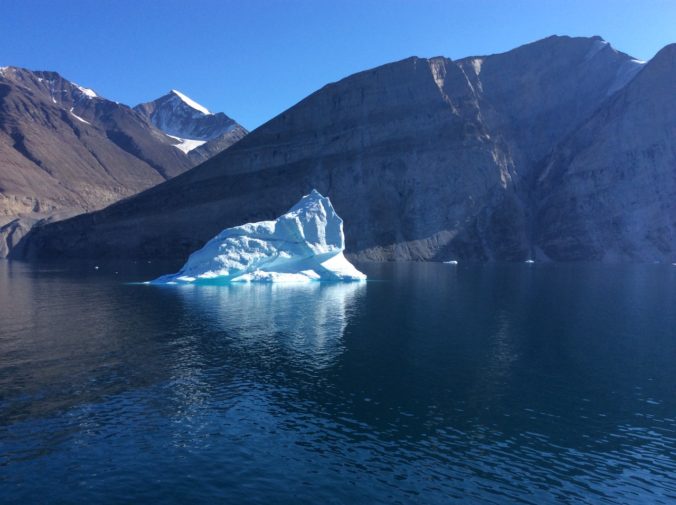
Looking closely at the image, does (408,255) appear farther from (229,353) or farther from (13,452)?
(13,452)

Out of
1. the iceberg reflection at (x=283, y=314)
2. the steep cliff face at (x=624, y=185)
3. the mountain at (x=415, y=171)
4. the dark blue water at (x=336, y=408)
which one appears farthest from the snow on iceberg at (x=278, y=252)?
the steep cliff face at (x=624, y=185)

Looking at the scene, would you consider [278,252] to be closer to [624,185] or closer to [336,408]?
[336,408]

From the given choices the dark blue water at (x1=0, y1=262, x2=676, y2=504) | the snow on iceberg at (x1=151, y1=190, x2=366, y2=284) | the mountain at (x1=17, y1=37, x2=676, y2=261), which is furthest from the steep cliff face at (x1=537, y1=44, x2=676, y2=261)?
the dark blue water at (x1=0, y1=262, x2=676, y2=504)

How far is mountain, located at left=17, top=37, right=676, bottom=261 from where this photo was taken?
154375 millimetres

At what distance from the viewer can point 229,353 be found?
3447 centimetres

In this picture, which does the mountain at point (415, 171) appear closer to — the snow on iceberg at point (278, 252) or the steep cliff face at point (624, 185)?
the steep cliff face at point (624, 185)

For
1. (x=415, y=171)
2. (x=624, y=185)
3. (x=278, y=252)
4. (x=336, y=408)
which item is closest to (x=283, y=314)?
(x=336, y=408)

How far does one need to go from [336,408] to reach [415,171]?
140557 millimetres

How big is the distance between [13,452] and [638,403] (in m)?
26.2

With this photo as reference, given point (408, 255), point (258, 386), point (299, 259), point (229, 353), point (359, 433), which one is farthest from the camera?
point (408, 255)

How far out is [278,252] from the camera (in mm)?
78000

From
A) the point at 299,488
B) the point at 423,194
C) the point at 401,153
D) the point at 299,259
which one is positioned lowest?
the point at 299,488

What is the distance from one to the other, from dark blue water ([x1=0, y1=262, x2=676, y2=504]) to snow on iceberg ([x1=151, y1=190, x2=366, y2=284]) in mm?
26492

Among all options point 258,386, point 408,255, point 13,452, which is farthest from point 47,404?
point 408,255
